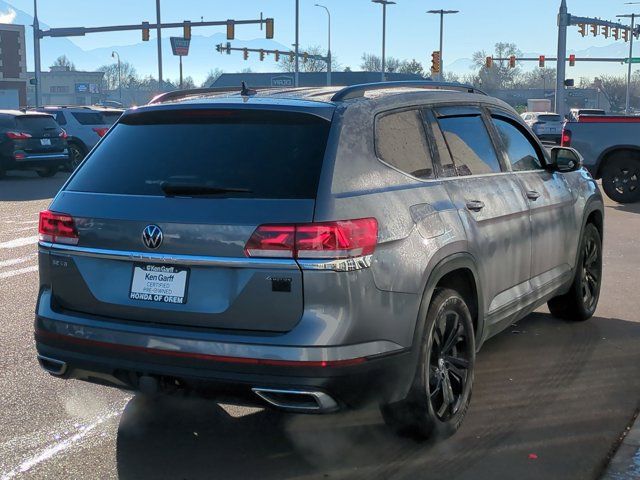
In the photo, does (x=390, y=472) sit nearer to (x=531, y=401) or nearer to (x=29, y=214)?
(x=531, y=401)

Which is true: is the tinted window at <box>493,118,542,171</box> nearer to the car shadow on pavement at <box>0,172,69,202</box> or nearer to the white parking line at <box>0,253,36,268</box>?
the white parking line at <box>0,253,36,268</box>

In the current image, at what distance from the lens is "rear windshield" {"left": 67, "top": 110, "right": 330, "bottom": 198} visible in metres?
3.84

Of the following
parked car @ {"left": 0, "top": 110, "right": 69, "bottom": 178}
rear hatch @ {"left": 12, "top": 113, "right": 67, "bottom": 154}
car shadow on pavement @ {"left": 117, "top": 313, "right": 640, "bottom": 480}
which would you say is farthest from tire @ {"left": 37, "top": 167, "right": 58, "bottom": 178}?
car shadow on pavement @ {"left": 117, "top": 313, "right": 640, "bottom": 480}

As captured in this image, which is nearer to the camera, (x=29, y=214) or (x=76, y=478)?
(x=76, y=478)

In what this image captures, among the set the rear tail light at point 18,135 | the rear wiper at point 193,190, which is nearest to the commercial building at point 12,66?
the rear tail light at point 18,135

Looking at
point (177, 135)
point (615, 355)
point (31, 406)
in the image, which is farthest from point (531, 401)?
point (31, 406)

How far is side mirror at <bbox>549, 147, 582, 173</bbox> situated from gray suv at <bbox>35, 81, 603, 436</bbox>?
1629 millimetres

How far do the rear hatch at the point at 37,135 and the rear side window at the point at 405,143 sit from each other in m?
17.0

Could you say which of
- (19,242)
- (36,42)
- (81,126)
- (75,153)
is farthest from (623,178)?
(36,42)

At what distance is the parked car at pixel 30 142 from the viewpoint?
1986cm

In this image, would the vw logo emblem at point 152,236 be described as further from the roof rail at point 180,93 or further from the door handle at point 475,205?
the door handle at point 475,205

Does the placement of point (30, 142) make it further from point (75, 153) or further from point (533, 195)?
point (533, 195)

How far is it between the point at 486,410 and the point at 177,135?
2.32 metres

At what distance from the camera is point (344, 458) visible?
13.9 feet
